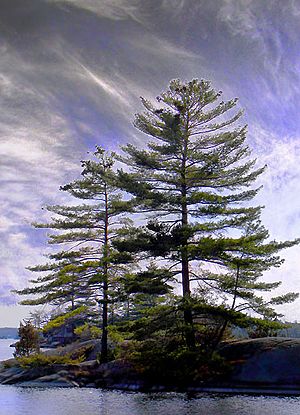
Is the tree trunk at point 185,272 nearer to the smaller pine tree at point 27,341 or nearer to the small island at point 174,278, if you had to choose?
the small island at point 174,278

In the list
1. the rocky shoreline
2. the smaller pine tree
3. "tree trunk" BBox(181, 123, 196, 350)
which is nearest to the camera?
the rocky shoreline

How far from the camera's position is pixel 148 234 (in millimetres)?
24453

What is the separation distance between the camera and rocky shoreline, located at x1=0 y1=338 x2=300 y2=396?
1869 cm

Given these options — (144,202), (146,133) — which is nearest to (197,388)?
(144,202)

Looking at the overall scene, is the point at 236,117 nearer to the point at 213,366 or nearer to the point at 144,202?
the point at 144,202

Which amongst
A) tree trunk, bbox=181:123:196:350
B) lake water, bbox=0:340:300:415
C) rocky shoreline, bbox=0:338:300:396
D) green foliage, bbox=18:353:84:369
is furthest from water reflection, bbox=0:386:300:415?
green foliage, bbox=18:353:84:369

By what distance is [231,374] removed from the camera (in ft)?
64.3

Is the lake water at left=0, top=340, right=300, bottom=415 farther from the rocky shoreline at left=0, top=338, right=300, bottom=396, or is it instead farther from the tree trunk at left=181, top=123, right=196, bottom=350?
the tree trunk at left=181, top=123, right=196, bottom=350

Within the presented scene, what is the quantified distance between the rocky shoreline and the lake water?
1.67 meters

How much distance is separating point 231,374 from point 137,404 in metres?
5.38

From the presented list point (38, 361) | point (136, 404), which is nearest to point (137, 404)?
point (136, 404)

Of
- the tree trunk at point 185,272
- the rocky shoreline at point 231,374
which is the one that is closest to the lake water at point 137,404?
the rocky shoreline at point 231,374

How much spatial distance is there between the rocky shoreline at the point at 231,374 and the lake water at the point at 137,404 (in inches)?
65.7

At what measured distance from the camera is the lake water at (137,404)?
14000 millimetres
